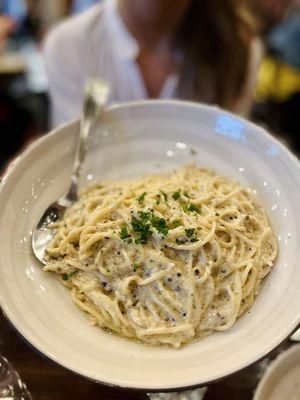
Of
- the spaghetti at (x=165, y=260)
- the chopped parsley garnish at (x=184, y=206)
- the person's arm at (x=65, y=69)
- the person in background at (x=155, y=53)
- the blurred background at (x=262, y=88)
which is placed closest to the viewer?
the spaghetti at (x=165, y=260)

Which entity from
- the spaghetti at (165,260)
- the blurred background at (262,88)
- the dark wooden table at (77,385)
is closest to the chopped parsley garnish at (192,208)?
the spaghetti at (165,260)

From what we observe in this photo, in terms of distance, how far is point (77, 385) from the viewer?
1.15 meters

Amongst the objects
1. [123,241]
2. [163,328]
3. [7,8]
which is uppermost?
[123,241]

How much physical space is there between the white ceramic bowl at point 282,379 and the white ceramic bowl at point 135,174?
115 mm

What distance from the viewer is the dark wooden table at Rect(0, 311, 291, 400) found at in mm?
1135

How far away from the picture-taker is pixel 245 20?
2.34m

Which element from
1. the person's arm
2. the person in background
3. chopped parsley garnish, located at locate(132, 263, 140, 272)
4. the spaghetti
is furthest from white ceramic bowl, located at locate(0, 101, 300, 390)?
the person's arm

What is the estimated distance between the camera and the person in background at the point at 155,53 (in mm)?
2256

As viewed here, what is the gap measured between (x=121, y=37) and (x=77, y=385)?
1694 mm

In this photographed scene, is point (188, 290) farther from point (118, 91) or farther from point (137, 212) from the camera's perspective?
point (118, 91)

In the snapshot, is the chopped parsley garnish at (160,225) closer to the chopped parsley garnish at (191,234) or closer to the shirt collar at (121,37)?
the chopped parsley garnish at (191,234)

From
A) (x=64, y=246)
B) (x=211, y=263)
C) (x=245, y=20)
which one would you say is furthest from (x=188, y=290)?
(x=245, y=20)

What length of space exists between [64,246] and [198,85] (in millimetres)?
1315

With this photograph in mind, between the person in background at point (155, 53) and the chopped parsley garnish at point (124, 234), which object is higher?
the chopped parsley garnish at point (124, 234)
